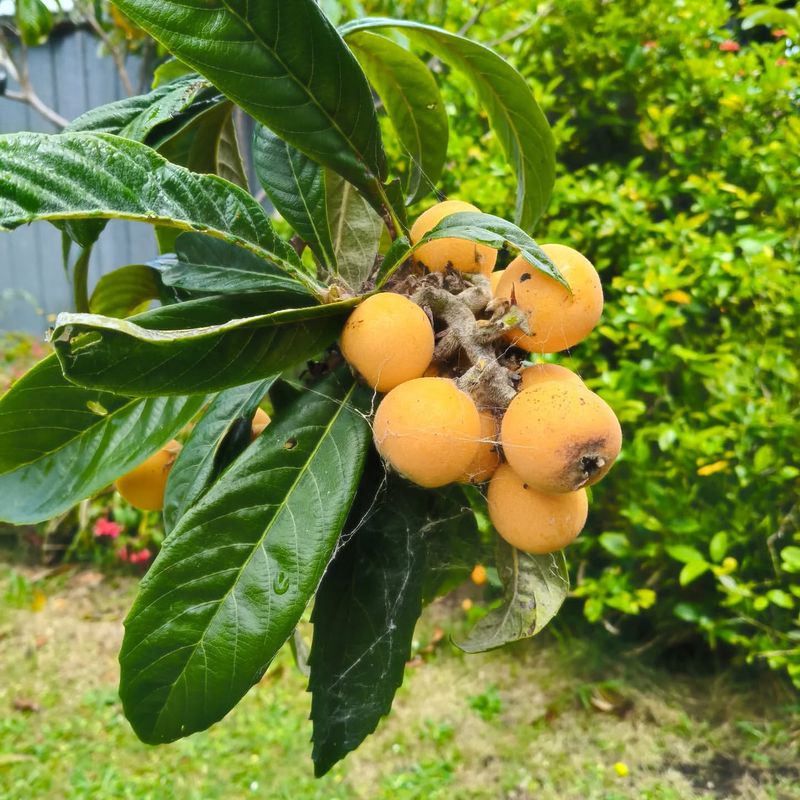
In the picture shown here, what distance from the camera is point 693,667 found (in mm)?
2143

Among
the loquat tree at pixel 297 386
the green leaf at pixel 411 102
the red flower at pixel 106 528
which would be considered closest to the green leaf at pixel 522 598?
the loquat tree at pixel 297 386

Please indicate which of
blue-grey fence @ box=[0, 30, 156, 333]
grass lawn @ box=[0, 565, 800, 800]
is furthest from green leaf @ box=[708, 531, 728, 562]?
blue-grey fence @ box=[0, 30, 156, 333]

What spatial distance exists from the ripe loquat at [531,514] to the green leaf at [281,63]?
0.79 ft

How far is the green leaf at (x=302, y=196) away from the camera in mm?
562

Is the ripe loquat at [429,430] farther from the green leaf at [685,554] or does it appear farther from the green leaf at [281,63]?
the green leaf at [685,554]

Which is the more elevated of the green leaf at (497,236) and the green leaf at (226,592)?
the green leaf at (497,236)

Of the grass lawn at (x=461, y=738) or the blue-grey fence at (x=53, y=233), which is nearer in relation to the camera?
the grass lawn at (x=461, y=738)

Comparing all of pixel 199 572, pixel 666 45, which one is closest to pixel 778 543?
pixel 666 45

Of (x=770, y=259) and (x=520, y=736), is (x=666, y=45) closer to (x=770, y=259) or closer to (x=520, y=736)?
(x=770, y=259)

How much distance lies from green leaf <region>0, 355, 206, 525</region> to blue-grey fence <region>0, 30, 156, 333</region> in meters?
3.38

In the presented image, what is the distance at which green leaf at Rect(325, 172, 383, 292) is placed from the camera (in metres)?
0.58

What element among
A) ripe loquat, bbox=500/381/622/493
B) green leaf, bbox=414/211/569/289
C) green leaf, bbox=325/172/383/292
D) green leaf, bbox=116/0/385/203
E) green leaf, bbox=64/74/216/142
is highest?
green leaf, bbox=116/0/385/203

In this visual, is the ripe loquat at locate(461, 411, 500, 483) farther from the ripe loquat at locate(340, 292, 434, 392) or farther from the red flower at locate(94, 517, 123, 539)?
the red flower at locate(94, 517, 123, 539)

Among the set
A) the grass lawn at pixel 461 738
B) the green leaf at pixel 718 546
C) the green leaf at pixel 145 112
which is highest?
the green leaf at pixel 145 112
